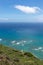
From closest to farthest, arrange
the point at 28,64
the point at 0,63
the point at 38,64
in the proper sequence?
the point at 0,63
the point at 28,64
the point at 38,64

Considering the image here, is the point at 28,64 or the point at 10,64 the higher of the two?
the point at 10,64

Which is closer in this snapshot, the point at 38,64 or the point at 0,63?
the point at 0,63

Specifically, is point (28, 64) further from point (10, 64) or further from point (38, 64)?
point (10, 64)

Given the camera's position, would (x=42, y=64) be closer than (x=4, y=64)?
No

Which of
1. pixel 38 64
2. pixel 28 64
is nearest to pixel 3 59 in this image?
pixel 28 64

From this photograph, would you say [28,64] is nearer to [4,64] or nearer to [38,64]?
[38,64]

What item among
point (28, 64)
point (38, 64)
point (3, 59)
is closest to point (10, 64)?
point (3, 59)

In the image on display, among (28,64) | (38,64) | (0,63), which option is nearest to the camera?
(0,63)

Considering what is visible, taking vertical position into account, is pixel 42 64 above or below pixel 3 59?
below
